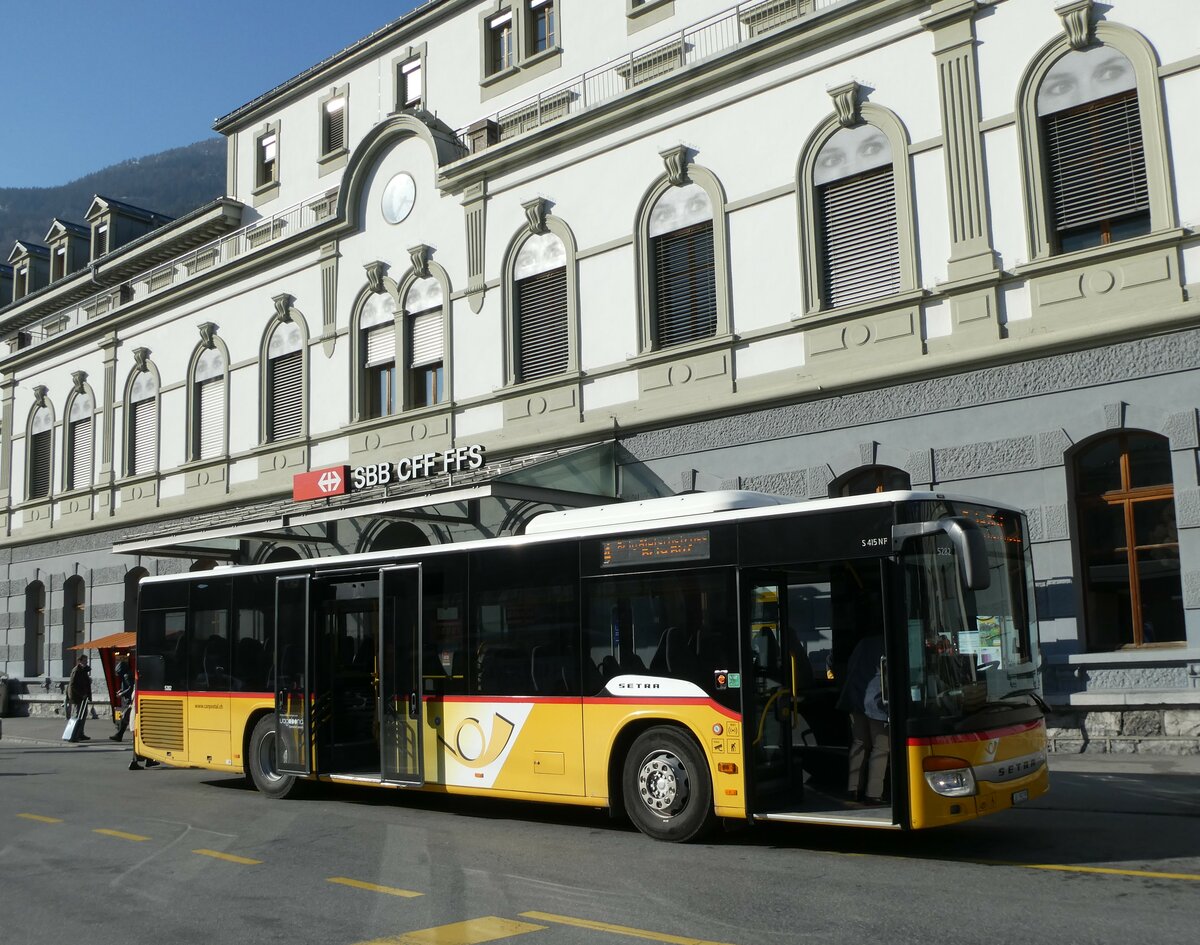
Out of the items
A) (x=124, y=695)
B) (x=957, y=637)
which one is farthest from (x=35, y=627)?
(x=957, y=637)

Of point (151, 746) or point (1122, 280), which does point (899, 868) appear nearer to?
point (1122, 280)

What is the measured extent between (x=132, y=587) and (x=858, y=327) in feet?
68.0

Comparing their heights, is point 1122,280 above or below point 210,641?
above

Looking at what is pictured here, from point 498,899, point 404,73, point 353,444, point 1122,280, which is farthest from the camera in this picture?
point 404,73

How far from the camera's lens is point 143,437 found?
99.2ft

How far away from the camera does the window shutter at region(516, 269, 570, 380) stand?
20828mm

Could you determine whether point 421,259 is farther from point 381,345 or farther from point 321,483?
point 321,483

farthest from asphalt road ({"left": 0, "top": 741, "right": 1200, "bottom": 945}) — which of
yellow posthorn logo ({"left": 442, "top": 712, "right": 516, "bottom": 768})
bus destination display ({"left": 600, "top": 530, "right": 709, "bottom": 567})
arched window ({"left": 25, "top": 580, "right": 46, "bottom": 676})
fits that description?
arched window ({"left": 25, "top": 580, "right": 46, "bottom": 676})

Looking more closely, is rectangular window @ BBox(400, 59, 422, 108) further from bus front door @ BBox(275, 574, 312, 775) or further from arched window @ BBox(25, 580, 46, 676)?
arched window @ BBox(25, 580, 46, 676)

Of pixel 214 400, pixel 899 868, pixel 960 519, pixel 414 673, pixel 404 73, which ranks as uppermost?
pixel 404 73

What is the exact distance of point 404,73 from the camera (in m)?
26.5

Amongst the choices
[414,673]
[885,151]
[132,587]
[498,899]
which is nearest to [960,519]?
[498,899]

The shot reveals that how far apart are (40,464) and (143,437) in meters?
5.98

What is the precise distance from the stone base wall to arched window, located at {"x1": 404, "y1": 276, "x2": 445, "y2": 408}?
501 inches
